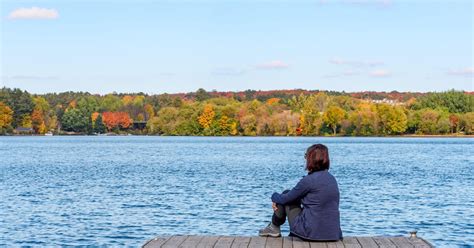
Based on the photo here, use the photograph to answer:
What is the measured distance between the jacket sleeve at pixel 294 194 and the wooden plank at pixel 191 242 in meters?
1.42

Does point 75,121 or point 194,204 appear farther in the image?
point 75,121

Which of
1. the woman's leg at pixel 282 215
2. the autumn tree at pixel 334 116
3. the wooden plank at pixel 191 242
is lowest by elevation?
the wooden plank at pixel 191 242

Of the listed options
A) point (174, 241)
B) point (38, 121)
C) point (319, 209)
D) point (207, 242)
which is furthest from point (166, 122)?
point (319, 209)

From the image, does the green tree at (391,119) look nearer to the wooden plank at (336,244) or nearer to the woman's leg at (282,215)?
the woman's leg at (282,215)

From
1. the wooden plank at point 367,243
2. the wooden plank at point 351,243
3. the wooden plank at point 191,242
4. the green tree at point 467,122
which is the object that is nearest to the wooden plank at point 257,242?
the wooden plank at point 191,242

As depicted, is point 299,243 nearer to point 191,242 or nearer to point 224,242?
point 224,242

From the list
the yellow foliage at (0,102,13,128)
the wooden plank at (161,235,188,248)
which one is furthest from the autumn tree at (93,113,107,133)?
the wooden plank at (161,235,188,248)

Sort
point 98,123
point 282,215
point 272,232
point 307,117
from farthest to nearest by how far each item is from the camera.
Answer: point 98,123
point 307,117
point 272,232
point 282,215

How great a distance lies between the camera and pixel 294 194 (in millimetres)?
12109

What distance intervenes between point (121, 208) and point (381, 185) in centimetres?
1641

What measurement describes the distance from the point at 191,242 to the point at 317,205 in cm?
210

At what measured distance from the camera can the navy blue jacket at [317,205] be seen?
39.1 feet

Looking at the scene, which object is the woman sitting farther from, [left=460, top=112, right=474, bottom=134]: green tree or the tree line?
[left=460, top=112, right=474, bottom=134]: green tree

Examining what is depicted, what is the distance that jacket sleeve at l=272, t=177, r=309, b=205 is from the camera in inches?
470
